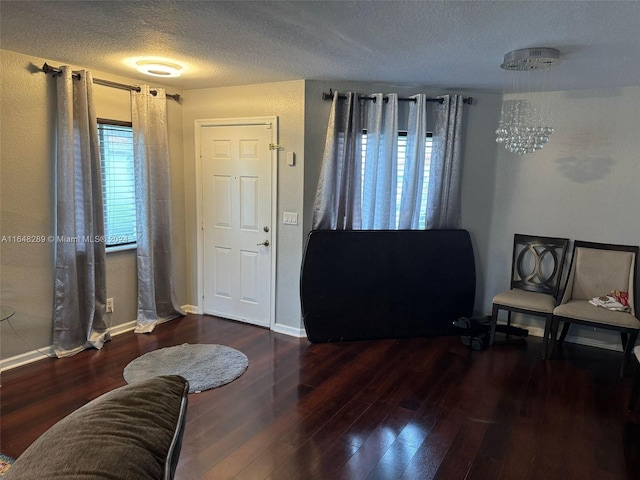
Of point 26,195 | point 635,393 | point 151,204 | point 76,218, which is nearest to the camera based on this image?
point 635,393

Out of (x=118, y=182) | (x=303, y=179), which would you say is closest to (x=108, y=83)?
(x=118, y=182)

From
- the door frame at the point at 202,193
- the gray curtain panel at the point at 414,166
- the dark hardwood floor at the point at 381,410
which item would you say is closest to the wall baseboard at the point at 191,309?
the door frame at the point at 202,193

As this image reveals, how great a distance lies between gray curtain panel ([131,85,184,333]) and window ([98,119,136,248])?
0.13 m

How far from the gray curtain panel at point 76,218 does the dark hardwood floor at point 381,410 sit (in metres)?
0.25

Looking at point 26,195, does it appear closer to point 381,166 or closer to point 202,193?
point 202,193

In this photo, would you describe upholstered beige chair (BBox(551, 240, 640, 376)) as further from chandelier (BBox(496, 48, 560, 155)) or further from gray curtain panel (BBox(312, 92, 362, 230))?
gray curtain panel (BBox(312, 92, 362, 230))

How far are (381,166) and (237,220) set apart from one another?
149 cm

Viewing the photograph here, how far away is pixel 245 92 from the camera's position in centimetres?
405

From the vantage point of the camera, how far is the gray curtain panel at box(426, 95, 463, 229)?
393 cm

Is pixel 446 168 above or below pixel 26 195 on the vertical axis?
above

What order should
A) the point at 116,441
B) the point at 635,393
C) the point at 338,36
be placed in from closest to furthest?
the point at 116,441
the point at 338,36
the point at 635,393

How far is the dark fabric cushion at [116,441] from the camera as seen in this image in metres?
0.86

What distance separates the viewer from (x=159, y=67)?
327 centimetres

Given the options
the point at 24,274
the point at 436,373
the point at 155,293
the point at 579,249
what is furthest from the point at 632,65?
the point at 24,274
